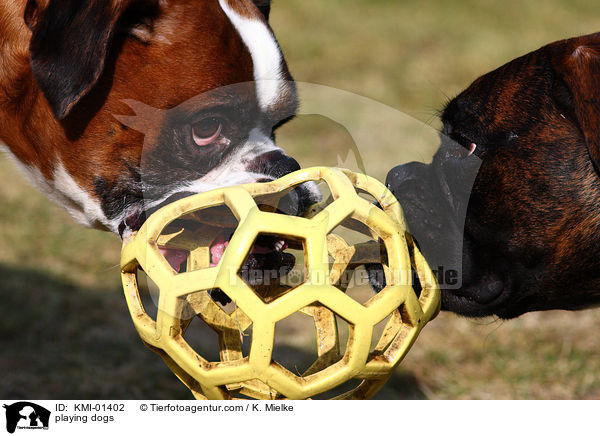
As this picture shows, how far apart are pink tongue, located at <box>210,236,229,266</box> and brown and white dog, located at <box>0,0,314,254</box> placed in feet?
0.64

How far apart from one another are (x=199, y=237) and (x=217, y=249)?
7cm

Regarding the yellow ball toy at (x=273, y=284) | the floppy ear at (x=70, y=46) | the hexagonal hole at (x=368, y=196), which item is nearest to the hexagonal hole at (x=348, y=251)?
the yellow ball toy at (x=273, y=284)

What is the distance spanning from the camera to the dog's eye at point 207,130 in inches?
99.2

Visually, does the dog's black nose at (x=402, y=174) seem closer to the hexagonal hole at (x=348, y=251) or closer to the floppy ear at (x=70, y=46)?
the hexagonal hole at (x=348, y=251)

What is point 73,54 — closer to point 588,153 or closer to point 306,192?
point 306,192

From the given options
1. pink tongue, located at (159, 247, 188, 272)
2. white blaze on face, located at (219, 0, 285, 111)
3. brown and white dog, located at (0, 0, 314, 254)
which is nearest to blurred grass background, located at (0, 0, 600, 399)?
white blaze on face, located at (219, 0, 285, 111)

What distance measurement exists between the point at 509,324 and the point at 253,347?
92.7 inches

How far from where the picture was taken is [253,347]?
6.56 feet

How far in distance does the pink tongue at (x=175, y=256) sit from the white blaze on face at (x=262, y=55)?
0.58 meters

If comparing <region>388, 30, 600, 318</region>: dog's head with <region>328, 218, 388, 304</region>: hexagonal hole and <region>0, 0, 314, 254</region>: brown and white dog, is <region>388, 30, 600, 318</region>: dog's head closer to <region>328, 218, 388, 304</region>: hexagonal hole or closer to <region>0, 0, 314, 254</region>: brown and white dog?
<region>328, 218, 388, 304</region>: hexagonal hole

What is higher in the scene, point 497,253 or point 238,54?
point 238,54

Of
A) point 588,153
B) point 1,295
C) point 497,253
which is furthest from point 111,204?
point 1,295

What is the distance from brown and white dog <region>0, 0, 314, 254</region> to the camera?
2.39m

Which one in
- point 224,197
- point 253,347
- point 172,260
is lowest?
point 172,260
